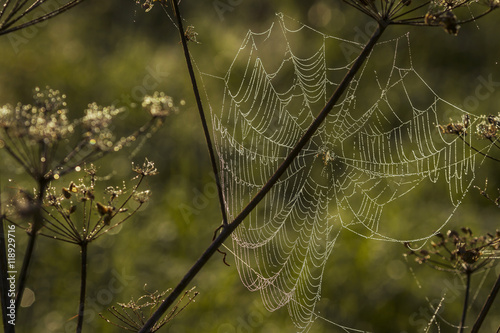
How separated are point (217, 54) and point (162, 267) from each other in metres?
3.13

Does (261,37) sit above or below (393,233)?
above

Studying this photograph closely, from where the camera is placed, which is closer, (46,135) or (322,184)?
(46,135)

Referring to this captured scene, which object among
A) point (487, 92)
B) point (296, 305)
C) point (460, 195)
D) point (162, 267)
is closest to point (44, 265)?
point (162, 267)

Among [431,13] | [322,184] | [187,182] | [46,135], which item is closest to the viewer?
[46,135]

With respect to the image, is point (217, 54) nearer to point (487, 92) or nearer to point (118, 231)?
point (118, 231)

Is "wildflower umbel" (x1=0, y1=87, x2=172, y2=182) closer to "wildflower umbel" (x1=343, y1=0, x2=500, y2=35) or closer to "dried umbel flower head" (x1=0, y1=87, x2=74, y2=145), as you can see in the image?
"dried umbel flower head" (x1=0, y1=87, x2=74, y2=145)

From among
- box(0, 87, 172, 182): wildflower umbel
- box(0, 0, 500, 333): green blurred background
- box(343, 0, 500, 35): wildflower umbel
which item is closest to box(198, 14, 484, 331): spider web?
box(0, 0, 500, 333): green blurred background

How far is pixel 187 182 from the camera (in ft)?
24.1

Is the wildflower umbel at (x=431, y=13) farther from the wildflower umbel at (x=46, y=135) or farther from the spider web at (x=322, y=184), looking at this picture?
the spider web at (x=322, y=184)

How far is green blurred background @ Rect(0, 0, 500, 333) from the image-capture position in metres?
5.79

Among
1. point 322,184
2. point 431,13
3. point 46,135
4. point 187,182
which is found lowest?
point 46,135

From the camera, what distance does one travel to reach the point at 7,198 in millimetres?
1782

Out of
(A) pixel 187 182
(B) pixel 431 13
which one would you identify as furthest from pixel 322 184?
(B) pixel 431 13

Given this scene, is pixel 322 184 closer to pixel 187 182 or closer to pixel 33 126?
pixel 187 182
